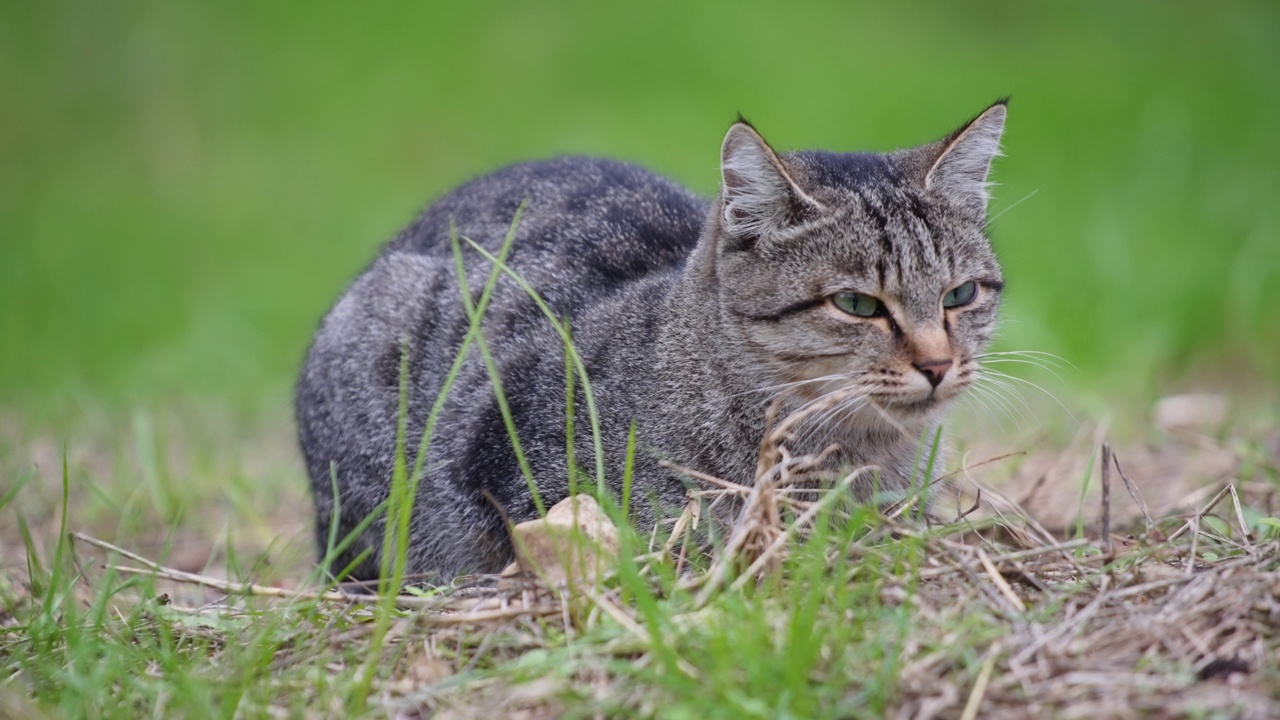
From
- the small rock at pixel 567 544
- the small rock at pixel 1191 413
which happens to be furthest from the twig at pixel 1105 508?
the small rock at pixel 1191 413

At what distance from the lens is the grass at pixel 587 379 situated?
7.71 ft

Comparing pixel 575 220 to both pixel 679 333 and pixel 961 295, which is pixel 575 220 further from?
pixel 961 295

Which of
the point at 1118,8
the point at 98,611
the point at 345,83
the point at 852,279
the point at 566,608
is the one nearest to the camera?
the point at 566,608

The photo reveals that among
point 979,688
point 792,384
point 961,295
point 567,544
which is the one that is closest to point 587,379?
point 792,384

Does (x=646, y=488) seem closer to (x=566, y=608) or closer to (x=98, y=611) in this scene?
(x=566, y=608)

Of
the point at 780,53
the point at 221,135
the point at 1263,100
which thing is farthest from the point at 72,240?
the point at 1263,100

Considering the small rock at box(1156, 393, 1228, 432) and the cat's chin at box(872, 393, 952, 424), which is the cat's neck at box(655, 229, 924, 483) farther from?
the small rock at box(1156, 393, 1228, 432)

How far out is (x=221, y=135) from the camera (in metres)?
11.5

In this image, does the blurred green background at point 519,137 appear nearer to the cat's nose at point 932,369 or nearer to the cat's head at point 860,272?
the cat's head at point 860,272

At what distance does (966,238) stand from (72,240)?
8.58m

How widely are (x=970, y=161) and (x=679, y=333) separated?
1.06 m

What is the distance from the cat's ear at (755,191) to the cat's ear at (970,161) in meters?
0.46

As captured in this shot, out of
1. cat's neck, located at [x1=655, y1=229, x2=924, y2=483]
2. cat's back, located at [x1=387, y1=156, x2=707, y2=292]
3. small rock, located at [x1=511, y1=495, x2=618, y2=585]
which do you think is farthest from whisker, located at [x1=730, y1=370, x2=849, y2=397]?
cat's back, located at [x1=387, y1=156, x2=707, y2=292]

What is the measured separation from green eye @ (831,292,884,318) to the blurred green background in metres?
3.77
